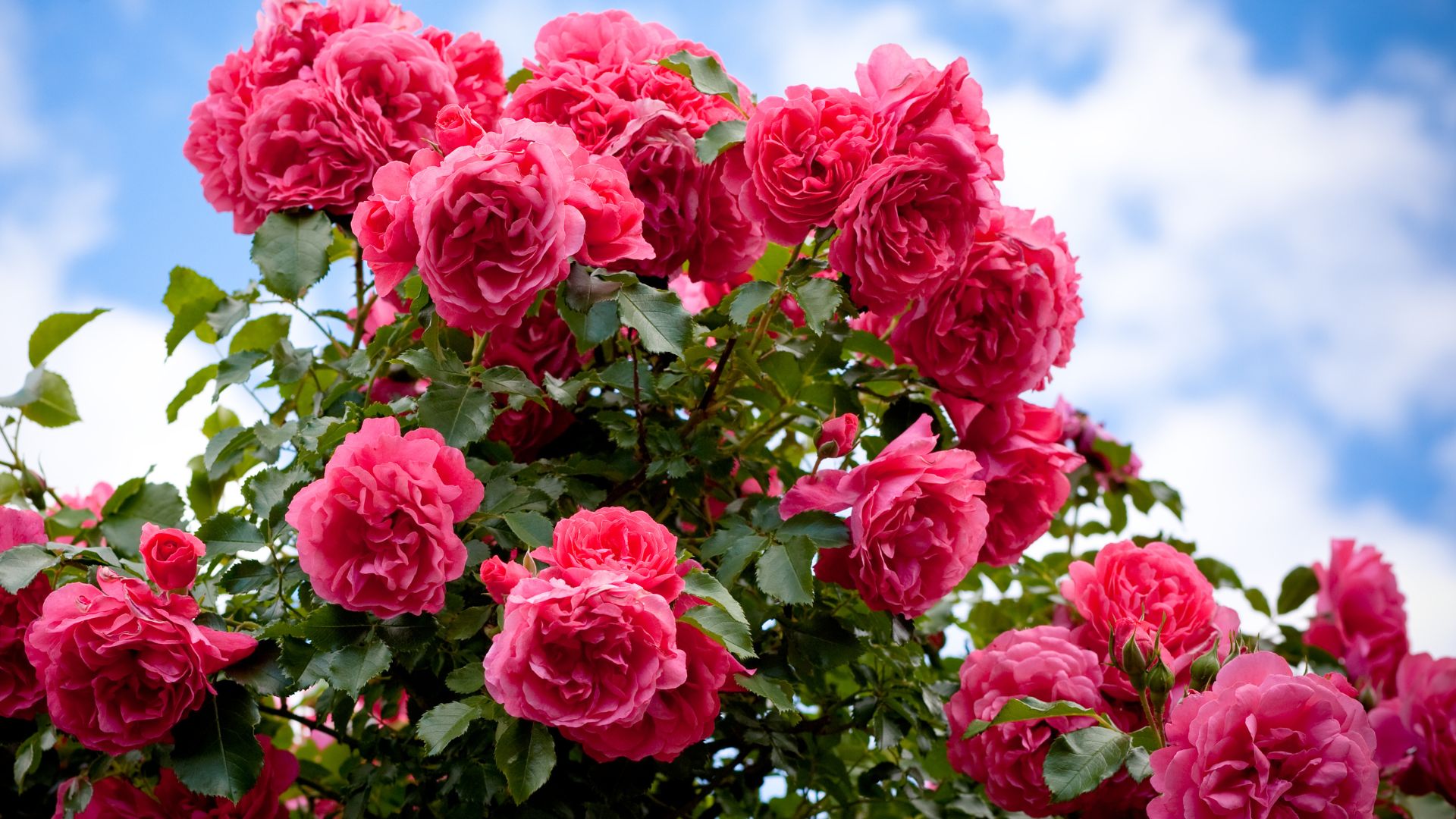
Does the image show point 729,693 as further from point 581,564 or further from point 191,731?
point 191,731

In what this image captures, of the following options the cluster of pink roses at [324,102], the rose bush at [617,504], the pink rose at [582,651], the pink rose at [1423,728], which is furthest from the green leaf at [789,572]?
the pink rose at [1423,728]

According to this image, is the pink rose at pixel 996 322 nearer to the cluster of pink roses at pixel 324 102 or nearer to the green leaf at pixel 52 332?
the cluster of pink roses at pixel 324 102

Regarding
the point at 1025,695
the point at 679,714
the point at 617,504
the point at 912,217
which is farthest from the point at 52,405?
the point at 1025,695

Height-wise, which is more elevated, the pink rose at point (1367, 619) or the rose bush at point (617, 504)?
the pink rose at point (1367, 619)

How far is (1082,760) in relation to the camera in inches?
37.1

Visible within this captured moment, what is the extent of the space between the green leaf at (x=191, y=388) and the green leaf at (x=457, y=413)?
449mm

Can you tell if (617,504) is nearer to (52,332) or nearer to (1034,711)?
(1034,711)

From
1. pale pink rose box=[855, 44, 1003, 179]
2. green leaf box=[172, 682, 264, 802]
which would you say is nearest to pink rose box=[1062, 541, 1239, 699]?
pale pink rose box=[855, 44, 1003, 179]

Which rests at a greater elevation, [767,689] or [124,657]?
[767,689]

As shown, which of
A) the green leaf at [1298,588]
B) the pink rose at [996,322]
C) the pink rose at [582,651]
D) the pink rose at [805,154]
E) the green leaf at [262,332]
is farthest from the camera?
the green leaf at [1298,588]

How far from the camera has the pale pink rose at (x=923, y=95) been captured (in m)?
1.02

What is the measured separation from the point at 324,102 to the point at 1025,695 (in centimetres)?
93

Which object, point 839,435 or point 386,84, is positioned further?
point 386,84

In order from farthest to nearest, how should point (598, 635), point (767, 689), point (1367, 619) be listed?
point (1367, 619)
point (767, 689)
point (598, 635)
